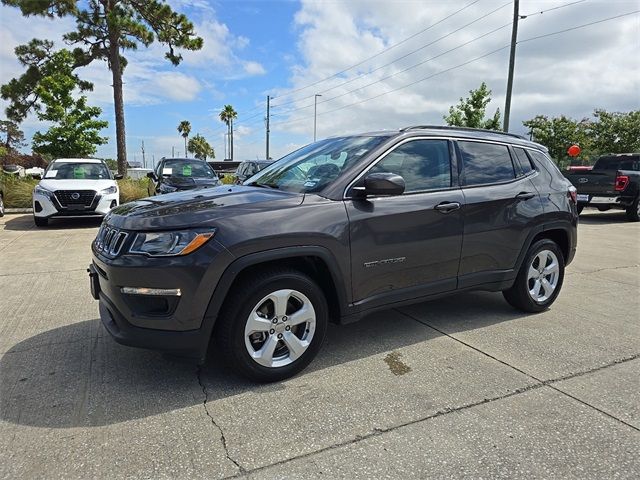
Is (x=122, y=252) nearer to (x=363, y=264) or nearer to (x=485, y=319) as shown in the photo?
(x=363, y=264)

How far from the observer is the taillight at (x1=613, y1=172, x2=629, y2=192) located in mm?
12664

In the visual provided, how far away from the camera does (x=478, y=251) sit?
4.01m

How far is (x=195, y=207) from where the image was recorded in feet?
10.0

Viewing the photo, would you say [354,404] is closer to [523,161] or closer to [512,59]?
[523,161]

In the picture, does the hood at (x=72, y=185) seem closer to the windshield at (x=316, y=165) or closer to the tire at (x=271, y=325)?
the windshield at (x=316, y=165)

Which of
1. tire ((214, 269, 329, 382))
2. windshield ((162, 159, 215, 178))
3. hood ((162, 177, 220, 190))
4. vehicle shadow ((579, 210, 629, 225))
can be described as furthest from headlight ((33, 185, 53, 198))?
vehicle shadow ((579, 210, 629, 225))

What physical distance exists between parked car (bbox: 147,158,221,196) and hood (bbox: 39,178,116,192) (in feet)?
5.50

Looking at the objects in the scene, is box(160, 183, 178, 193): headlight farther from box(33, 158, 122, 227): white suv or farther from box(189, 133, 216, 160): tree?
box(189, 133, 216, 160): tree

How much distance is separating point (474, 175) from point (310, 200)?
66.4 inches

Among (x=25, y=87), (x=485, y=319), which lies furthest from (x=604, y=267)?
(x=25, y=87)

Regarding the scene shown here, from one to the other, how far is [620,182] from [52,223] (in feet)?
48.7

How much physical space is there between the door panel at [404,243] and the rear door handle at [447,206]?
1.0 inches

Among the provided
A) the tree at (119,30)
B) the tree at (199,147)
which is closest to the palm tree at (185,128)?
the tree at (199,147)

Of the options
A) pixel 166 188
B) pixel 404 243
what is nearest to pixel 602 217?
pixel 166 188
